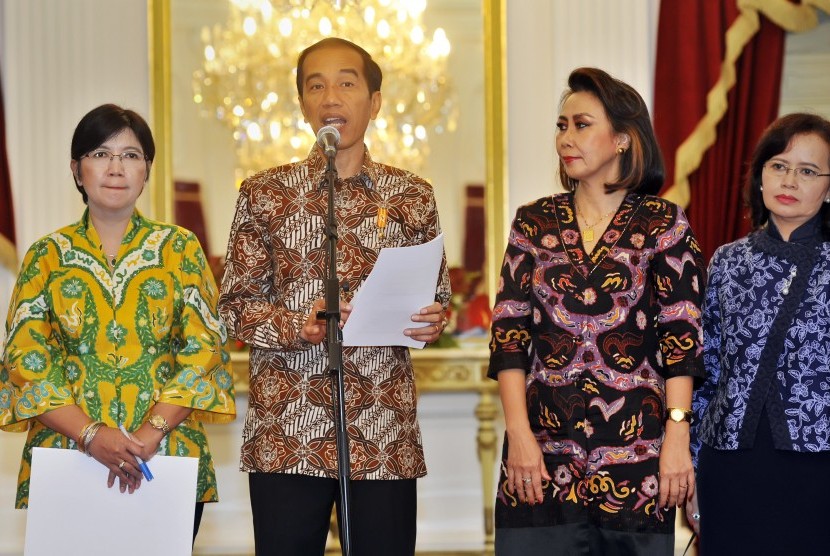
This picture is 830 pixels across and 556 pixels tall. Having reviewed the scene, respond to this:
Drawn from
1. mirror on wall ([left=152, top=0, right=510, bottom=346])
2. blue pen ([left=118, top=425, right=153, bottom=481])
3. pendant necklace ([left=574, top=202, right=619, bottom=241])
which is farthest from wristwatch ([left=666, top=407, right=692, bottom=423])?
mirror on wall ([left=152, top=0, right=510, bottom=346])

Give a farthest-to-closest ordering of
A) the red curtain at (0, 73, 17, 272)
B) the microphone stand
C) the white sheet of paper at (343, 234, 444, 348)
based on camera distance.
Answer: the red curtain at (0, 73, 17, 272) < the white sheet of paper at (343, 234, 444, 348) < the microphone stand

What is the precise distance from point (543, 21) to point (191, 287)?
10.0 ft

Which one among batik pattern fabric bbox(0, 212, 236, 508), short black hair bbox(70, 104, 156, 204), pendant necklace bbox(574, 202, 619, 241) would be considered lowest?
batik pattern fabric bbox(0, 212, 236, 508)

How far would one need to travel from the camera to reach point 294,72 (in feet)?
16.9

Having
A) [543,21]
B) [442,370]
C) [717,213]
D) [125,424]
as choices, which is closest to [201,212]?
[442,370]

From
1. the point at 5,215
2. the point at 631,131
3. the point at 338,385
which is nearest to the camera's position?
the point at 338,385

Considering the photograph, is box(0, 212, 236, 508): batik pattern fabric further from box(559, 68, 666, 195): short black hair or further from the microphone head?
box(559, 68, 666, 195): short black hair

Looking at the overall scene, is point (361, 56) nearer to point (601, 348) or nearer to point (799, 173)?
point (601, 348)

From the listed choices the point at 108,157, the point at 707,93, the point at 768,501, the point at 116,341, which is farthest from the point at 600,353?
the point at 707,93

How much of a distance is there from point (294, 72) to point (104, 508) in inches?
121

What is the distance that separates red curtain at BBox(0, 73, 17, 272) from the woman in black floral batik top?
3082mm

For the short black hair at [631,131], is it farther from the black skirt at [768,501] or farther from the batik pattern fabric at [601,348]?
the black skirt at [768,501]

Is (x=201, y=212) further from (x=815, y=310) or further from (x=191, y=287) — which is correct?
(x=815, y=310)

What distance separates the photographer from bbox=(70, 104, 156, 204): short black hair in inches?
104
